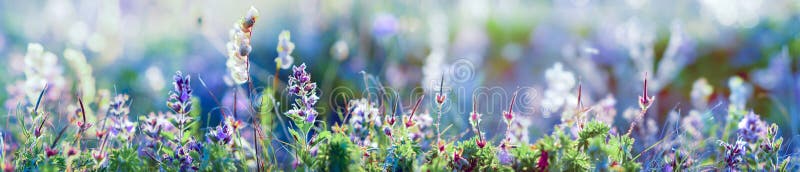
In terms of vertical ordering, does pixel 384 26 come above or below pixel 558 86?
above

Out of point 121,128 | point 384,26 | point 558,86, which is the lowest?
point 121,128

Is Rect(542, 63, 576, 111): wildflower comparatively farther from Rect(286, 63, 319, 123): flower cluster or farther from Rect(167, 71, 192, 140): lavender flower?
Rect(167, 71, 192, 140): lavender flower

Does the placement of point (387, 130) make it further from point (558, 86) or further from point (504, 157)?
point (558, 86)

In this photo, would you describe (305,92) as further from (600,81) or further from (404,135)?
(600,81)

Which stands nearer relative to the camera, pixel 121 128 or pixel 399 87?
pixel 121 128

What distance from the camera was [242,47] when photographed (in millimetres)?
1521

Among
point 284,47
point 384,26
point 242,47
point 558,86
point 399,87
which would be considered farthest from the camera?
point 384,26

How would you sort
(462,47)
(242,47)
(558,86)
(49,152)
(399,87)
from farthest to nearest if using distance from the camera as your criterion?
(462,47)
(399,87)
(558,86)
(242,47)
(49,152)

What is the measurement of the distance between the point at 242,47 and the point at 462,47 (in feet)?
10.4

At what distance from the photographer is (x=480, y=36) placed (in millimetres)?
4793

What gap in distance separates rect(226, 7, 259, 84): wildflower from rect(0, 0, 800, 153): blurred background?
159cm

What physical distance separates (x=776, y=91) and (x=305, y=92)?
3.87m

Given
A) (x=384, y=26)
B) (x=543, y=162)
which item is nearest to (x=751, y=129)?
(x=543, y=162)

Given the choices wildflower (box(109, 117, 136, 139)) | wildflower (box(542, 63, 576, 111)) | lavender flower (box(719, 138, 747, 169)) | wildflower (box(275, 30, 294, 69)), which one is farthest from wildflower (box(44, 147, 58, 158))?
wildflower (box(542, 63, 576, 111))
